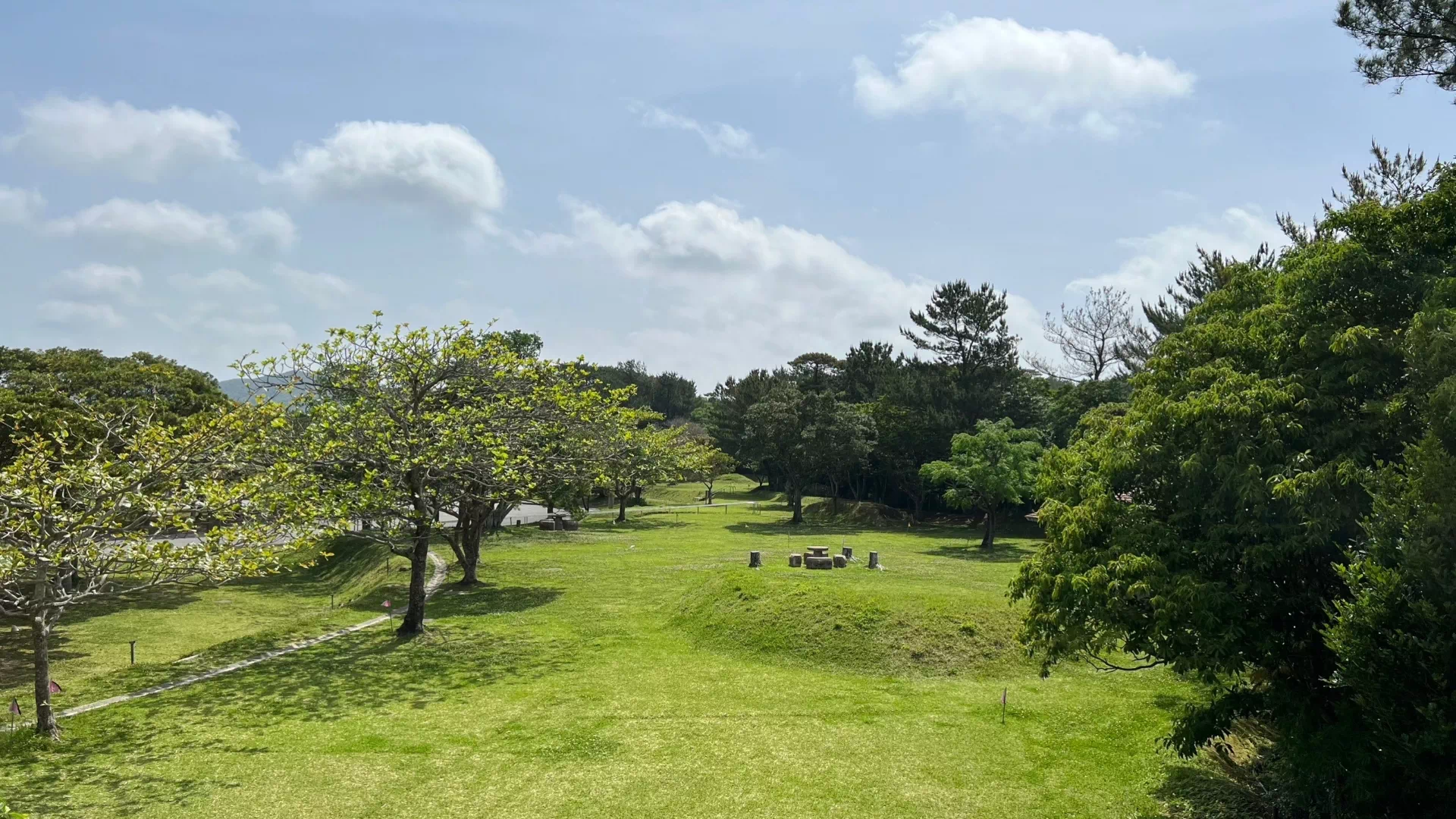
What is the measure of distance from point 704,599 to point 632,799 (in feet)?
44.7

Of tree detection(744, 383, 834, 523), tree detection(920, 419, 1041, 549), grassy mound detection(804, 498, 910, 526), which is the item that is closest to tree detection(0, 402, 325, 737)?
tree detection(920, 419, 1041, 549)

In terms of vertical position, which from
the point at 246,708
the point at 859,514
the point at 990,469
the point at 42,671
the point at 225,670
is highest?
the point at 990,469

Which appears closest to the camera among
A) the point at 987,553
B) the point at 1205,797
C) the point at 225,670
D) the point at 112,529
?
the point at 1205,797

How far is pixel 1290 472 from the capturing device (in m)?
10.8

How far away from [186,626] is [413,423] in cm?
1263

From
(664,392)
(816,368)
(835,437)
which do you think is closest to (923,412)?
(835,437)

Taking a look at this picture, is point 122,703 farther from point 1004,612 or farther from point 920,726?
point 1004,612

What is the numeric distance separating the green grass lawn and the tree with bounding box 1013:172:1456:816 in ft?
12.0

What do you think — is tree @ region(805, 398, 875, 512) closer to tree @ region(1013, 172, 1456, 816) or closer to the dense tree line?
the dense tree line

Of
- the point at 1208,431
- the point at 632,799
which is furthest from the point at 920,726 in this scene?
the point at 1208,431

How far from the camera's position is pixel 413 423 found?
2392 cm

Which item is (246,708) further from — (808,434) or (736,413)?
(736,413)

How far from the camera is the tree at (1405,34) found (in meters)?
17.6

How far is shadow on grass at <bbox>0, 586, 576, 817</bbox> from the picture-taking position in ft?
Result: 46.2
